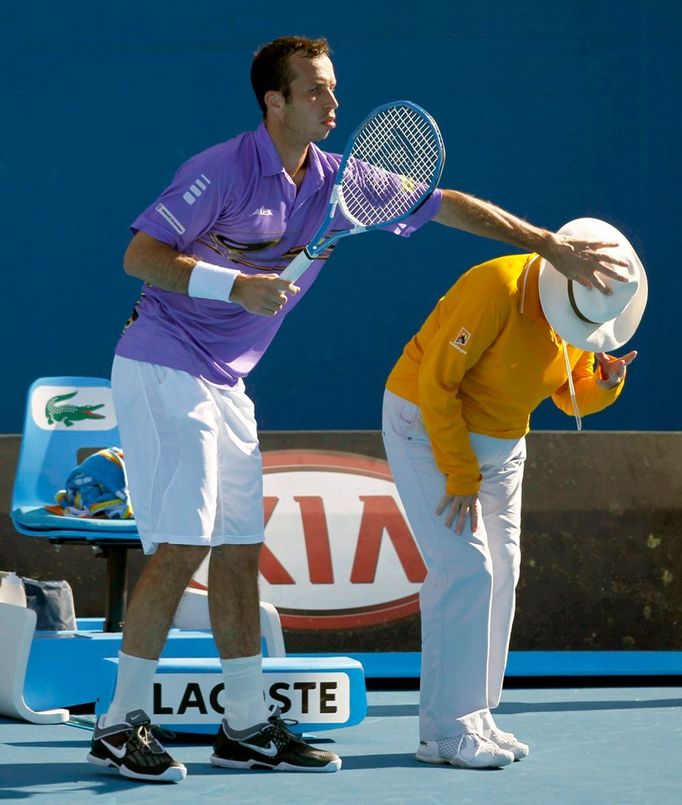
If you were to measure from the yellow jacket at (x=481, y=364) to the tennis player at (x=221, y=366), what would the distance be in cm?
19

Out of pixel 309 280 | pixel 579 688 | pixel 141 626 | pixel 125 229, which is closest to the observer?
pixel 141 626

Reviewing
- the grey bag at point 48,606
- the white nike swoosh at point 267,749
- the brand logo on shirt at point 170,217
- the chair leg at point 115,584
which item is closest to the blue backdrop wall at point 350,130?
the chair leg at point 115,584

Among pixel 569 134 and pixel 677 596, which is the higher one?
pixel 569 134

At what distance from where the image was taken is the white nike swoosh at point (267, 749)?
12.4ft

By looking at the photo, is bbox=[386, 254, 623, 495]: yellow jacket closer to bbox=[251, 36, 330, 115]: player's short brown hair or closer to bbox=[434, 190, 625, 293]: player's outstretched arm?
bbox=[434, 190, 625, 293]: player's outstretched arm

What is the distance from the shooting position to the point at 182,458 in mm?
3648

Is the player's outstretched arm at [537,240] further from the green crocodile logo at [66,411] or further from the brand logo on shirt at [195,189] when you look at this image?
the green crocodile logo at [66,411]

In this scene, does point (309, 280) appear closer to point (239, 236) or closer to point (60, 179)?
point (239, 236)

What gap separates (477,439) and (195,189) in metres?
1.01

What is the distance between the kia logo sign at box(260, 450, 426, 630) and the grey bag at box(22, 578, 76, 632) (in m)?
0.83

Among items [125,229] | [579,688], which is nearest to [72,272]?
[125,229]

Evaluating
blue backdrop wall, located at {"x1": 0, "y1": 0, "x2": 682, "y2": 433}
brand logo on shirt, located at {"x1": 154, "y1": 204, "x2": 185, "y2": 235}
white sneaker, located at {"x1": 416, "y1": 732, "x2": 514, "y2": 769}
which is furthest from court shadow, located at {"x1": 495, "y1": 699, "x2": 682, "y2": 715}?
blue backdrop wall, located at {"x1": 0, "y1": 0, "x2": 682, "y2": 433}

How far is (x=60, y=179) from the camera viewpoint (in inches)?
309

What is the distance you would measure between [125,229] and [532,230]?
4.44m
